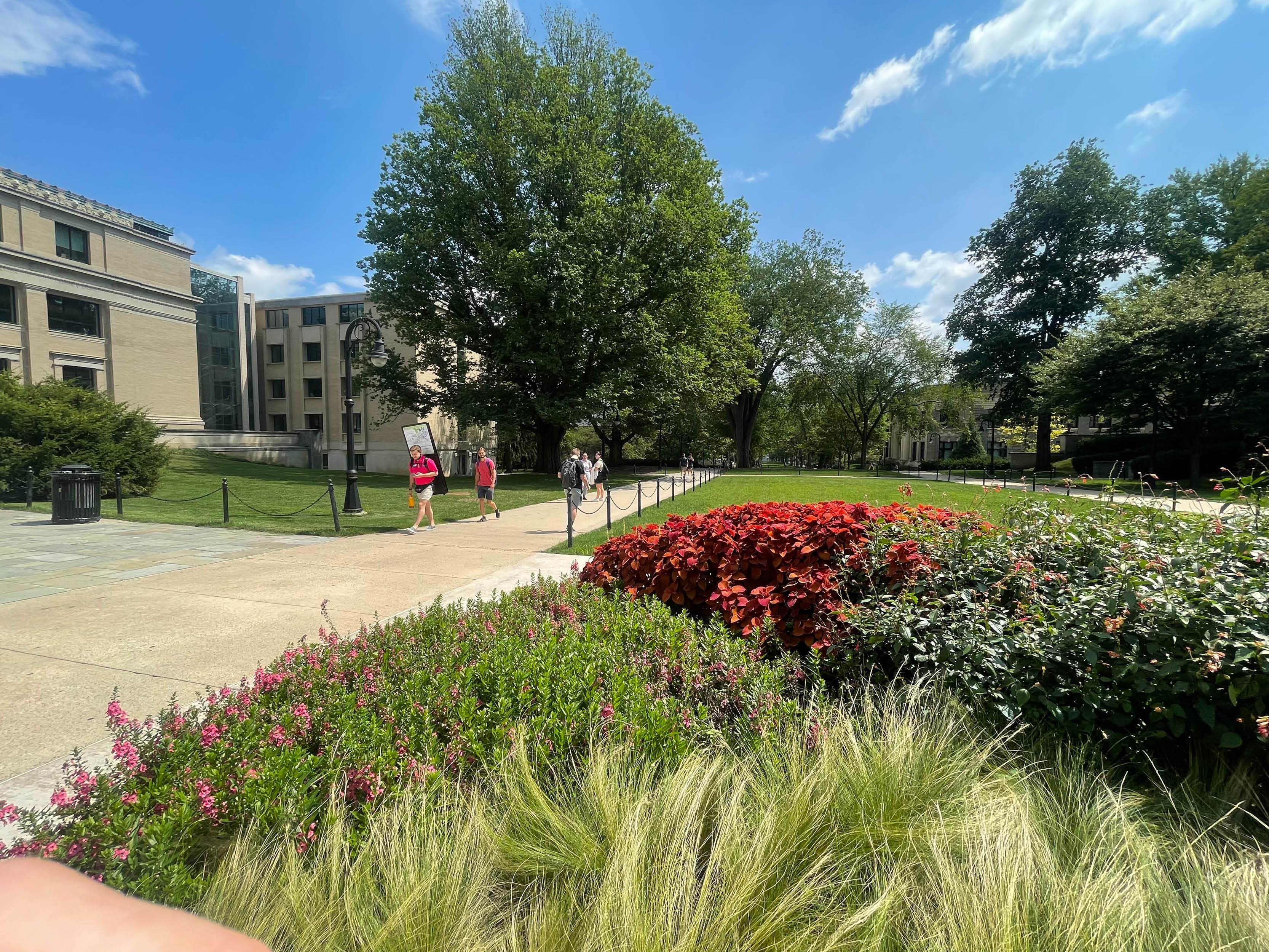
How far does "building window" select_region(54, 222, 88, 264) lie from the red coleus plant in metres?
50.7

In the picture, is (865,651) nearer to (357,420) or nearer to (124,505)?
(124,505)

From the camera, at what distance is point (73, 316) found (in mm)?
37000

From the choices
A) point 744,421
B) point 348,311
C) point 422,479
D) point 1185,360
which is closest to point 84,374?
point 348,311

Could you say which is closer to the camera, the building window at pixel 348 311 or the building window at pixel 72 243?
the building window at pixel 72 243

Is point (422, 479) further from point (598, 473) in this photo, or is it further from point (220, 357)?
point (220, 357)

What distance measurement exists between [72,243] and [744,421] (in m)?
48.6

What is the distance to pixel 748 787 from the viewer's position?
2.61 meters

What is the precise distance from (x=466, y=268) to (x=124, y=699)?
1074 inches

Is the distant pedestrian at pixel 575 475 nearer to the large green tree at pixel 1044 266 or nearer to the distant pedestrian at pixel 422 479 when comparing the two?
the distant pedestrian at pixel 422 479

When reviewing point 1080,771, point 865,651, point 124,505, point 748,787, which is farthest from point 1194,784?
point 124,505

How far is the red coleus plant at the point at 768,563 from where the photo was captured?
409cm

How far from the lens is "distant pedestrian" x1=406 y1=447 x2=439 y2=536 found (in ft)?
41.0

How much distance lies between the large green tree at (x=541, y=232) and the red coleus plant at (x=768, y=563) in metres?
20.4

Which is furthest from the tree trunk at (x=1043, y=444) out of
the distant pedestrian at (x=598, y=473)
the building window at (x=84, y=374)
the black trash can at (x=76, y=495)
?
the building window at (x=84, y=374)
